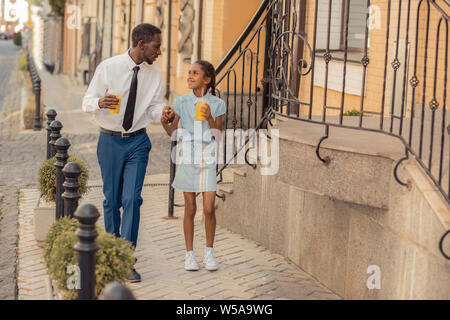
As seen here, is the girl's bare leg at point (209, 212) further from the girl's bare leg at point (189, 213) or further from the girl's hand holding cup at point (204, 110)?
the girl's hand holding cup at point (204, 110)

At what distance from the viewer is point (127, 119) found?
6012 mm

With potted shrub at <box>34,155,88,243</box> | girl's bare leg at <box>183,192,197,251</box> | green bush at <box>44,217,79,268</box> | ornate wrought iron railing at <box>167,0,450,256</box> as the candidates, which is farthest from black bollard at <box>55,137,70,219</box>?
ornate wrought iron railing at <box>167,0,450,256</box>

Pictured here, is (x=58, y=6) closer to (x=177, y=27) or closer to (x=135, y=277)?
(x=177, y=27)

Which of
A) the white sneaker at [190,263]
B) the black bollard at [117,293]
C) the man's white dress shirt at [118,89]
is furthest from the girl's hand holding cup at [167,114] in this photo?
the black bollard at [117,293]

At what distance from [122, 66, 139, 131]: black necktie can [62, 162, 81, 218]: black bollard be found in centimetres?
69

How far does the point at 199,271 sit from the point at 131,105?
4.76 ft

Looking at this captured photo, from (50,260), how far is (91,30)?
26.9 meters

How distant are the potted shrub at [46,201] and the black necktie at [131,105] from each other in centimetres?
145

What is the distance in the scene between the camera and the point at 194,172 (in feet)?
20.1

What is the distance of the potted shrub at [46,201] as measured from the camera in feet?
23.9

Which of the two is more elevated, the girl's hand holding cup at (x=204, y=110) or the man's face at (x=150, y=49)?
the man's face at (x=150, y=49)

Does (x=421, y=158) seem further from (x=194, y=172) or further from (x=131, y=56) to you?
(x=131, y=56)

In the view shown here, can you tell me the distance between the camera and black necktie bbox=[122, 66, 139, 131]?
6.01 m
